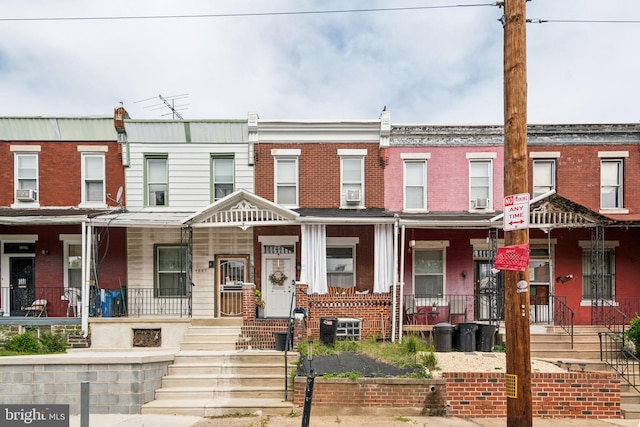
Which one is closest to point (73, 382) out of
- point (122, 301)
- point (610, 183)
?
point (122, 301)

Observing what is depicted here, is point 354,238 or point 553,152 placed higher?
point 553,152

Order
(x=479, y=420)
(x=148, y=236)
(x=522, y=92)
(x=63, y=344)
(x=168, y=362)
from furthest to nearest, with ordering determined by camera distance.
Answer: (x=148, y=236), (x=63, y=344), (x=168, y=362), (x=479, y=420), (x=522, y=92)

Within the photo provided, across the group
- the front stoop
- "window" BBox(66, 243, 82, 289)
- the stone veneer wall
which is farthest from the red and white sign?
"window" BBox(66, 243, 82, 289)

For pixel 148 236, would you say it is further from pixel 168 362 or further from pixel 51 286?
pixel 168 362

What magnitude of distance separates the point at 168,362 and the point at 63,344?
3728 millimetres

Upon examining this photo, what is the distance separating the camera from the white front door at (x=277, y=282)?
13555 mm

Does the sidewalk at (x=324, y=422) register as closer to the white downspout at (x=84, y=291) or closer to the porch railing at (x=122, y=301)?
the white downspout at (x=84, y=291)

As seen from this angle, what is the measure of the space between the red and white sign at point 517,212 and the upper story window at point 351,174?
8.07 metres

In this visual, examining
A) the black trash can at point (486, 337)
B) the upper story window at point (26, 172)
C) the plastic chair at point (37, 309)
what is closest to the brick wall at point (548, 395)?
the black trash can at point (486, 337)

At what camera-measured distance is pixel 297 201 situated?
45.6 feet

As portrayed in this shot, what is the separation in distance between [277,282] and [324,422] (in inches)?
252

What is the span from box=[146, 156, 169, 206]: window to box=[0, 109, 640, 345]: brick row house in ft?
0.15

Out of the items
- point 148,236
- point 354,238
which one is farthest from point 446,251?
point 148,236

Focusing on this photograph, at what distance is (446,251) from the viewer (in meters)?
13.8
